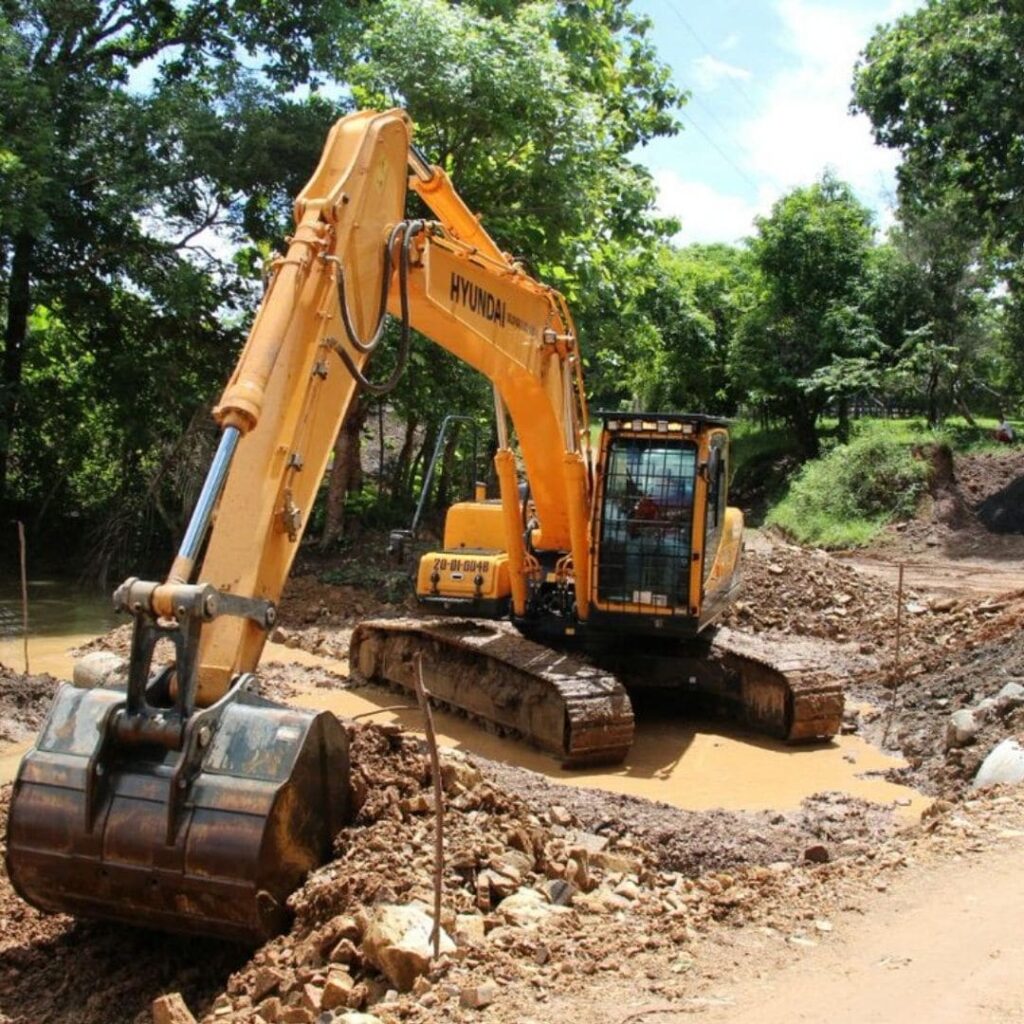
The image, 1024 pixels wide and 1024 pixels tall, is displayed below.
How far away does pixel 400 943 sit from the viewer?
4.53 meters

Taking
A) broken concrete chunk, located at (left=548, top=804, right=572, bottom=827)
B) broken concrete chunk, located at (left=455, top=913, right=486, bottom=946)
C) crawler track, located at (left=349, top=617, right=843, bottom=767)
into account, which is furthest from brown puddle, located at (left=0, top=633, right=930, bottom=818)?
broken concrete chunk, located at (left=455, top=913, right=486, bottom=946)

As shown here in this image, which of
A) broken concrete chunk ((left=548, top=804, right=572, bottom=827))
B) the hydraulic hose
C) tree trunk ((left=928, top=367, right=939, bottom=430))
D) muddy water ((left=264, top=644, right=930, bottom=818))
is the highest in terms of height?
tree trunk ((left=928, top=367, right=939, bottom=430))

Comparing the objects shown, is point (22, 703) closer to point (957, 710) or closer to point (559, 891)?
point (559, 891)

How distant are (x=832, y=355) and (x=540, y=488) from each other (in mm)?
19202

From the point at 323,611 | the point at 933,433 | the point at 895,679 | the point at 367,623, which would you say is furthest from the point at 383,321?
the point at 933,433

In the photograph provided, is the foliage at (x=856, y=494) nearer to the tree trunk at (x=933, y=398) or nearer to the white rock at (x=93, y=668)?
the tree trunk at (x=933, y=398)

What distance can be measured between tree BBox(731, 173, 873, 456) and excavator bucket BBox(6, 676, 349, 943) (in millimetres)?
24754

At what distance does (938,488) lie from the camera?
24.0 m

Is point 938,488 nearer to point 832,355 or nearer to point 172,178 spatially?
point 832,355

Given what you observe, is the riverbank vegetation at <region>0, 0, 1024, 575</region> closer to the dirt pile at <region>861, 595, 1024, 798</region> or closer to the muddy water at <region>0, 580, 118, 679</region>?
the muddy water at <region>0, 580, 118, 679</region>

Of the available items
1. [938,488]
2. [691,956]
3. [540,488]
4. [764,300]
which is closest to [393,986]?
[691,956]

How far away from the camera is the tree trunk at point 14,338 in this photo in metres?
18.8

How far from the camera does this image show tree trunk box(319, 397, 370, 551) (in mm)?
19141

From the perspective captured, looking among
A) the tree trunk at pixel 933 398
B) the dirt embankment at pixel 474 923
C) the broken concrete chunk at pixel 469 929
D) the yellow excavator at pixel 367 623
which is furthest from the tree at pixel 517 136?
the broken concrete chunk at pixel 469 929
